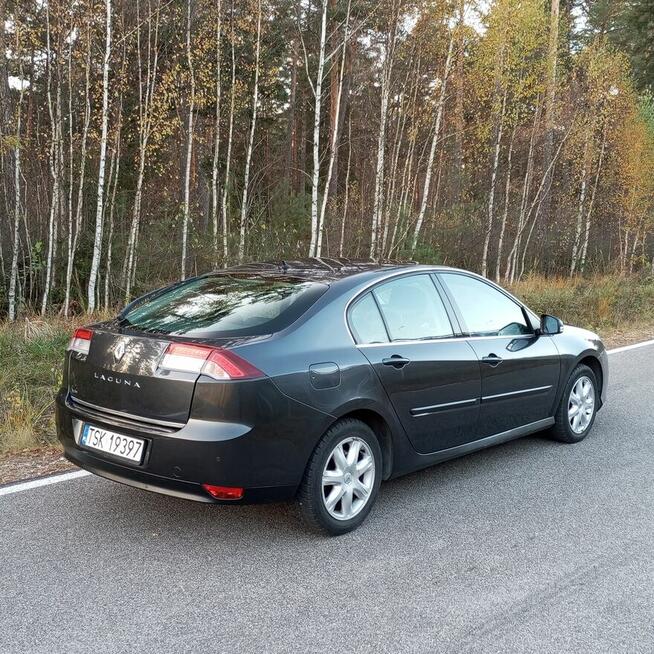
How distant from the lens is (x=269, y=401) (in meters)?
3.28

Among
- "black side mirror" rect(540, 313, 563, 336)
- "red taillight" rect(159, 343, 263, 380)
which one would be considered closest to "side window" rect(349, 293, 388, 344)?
"red taillight" rect(159, 343, 263, 380)

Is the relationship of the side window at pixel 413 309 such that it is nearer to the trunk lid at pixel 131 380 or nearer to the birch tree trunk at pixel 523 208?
the trunk lid at pixel 131 380

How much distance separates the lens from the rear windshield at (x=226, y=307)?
3.56 meters

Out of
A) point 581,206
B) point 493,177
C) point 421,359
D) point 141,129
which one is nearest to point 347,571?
point 421,359

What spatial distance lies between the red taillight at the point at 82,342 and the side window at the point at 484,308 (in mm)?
2342

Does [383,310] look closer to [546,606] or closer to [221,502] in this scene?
[221,502]

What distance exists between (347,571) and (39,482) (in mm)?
2272

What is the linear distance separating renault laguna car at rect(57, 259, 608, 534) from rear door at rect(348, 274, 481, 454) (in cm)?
1

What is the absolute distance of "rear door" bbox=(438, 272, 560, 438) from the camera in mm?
4586

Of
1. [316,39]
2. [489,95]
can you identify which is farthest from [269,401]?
[316,39]

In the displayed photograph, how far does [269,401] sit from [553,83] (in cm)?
1811

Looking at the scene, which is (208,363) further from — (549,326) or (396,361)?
(549,326)

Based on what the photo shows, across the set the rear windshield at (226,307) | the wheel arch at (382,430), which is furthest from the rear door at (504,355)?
the rear windshield at (226,307)

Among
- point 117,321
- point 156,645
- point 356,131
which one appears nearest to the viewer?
point 156,645
